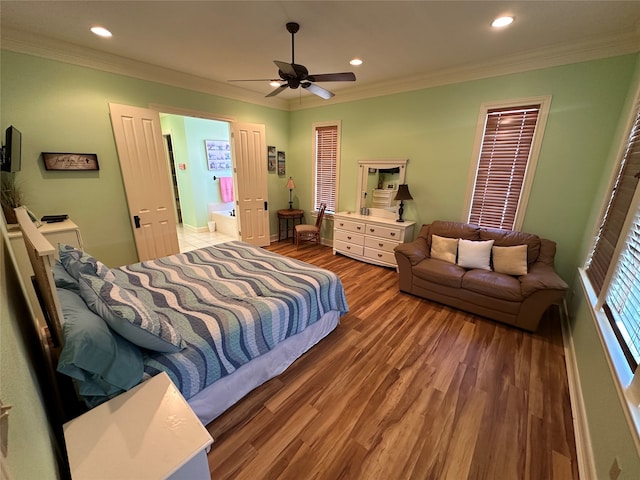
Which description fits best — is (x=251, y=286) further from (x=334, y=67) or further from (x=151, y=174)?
(x=334, y=67)

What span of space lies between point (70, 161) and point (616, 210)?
5.35m

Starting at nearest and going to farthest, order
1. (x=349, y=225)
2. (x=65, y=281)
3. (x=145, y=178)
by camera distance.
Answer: (x=65, y=281) < (x=145, y=178) < (x=349, y=225)

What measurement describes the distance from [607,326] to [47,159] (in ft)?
16.7

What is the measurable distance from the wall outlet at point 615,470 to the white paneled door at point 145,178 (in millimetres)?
4509

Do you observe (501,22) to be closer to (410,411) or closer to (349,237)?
(349,237)

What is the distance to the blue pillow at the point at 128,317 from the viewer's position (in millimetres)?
1244

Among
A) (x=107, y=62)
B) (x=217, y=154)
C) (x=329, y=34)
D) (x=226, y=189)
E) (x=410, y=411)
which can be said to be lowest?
(x=410, y=411)

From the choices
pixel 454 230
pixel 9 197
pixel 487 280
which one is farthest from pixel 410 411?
pixel 9 197

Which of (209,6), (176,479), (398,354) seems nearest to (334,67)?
(209,6)

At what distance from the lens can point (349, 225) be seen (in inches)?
168

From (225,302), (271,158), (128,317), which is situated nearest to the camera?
(128,317)

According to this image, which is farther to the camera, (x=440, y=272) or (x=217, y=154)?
(x=217, y=154)

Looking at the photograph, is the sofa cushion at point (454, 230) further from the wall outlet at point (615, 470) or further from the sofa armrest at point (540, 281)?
the wall outlet at point (615, 470)

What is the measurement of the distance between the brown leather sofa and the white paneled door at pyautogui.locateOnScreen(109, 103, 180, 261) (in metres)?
3.32
